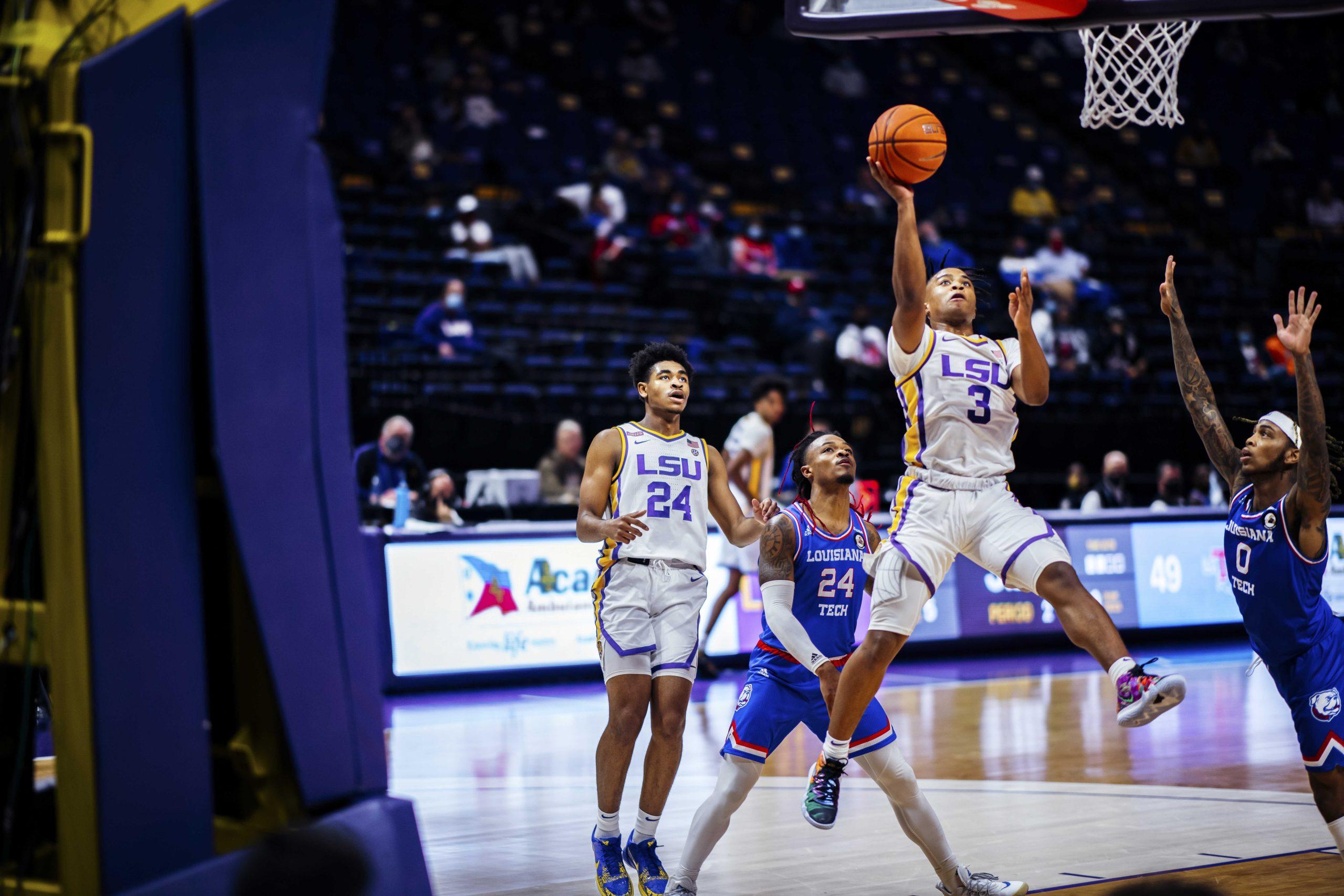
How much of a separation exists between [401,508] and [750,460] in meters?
2.67

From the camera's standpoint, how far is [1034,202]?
70.6ft

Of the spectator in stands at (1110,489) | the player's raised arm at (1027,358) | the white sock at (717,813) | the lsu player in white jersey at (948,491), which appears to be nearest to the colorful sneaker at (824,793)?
the lsu player in white jersey at (948,491)

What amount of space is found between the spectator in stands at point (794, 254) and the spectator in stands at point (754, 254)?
0.32 feet

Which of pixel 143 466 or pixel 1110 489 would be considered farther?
pixel 1110 489

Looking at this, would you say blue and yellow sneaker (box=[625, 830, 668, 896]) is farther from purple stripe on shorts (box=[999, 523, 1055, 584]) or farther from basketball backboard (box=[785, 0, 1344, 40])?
basketball backboard (box=[785, 0, 1344, 40])

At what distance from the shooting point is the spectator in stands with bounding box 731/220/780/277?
18.3 m

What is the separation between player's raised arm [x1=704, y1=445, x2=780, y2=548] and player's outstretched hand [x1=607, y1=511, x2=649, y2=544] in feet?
1.96

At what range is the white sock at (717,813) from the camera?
5055 mm

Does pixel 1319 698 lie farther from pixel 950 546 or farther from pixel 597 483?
pixel 597 483

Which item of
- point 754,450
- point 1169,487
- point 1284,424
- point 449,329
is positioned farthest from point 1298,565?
point 449,329

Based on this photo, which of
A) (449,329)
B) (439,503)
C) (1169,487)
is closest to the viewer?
(439,503)

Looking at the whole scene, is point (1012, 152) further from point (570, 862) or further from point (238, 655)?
point (238, 655)

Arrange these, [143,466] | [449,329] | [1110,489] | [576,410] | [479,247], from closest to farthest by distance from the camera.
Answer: [143,466] < [576,410] < [1110,489] < [449,329] < [479,247]

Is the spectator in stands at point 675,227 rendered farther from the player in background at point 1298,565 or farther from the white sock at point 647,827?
the white sock at point 647,827
